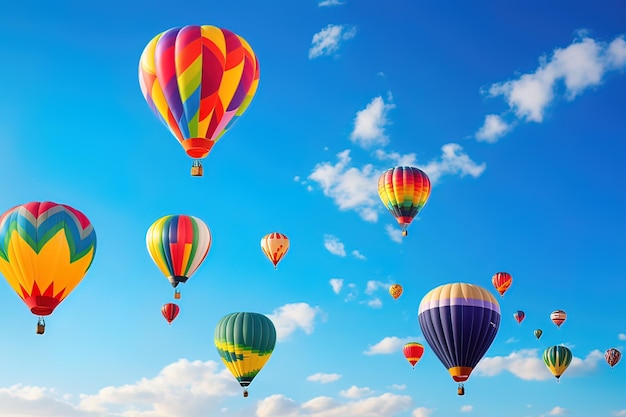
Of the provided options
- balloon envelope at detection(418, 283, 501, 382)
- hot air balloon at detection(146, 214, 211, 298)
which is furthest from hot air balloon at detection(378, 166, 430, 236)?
hot air balloon at detection(146, 214, 211, 298)

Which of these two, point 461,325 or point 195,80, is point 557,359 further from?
point 195,80

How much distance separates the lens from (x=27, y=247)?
104 ft

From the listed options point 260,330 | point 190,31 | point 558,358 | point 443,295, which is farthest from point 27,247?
point 558,358

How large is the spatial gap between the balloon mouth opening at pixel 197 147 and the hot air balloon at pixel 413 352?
26.5 metres

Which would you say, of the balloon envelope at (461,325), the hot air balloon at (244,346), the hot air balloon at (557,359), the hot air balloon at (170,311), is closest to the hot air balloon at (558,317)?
the hot air balloon at (557,359)

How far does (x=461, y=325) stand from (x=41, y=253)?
17075 millimetres

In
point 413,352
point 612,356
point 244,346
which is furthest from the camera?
point 612,356

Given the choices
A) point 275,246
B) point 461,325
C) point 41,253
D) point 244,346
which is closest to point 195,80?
point 41,253

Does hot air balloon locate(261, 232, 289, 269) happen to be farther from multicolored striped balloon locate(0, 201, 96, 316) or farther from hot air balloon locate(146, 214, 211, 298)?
multicolored striped balloon locate(0, 201, 96, 316)

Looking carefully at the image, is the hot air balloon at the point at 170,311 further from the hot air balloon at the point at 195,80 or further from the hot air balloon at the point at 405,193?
the hot air balloon at the point at 195,80

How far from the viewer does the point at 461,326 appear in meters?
34.6

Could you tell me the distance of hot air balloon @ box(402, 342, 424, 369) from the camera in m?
53.2

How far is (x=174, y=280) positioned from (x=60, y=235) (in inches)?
302

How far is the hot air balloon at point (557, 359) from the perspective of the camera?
5731 centimetres
